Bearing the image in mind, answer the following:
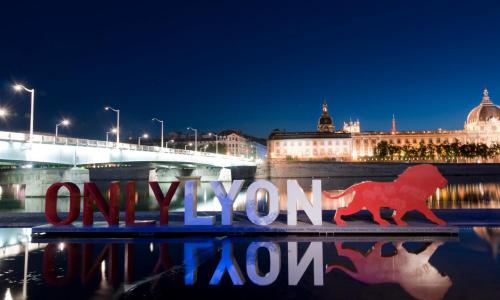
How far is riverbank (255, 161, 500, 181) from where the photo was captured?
351 feet

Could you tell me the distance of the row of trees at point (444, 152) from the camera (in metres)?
138

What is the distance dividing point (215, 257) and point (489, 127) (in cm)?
18443

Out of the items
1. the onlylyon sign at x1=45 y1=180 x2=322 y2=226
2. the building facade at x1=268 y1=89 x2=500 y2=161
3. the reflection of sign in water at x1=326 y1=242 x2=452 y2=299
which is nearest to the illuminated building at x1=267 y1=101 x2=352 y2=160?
the building facade at x1=268 y1=89 x2=500 y2=161

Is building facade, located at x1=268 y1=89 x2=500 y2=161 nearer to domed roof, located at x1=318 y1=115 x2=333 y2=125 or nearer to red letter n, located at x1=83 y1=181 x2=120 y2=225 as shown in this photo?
domed roof, located at x1=318 y1=115 x2=333 y2=125

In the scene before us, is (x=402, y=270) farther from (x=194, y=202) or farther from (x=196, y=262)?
(x=194, y=202)

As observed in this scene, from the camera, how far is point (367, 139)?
557 feet

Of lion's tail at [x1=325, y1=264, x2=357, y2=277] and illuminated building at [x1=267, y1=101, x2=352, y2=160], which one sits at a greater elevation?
illuminated building at [x1=267, y1=101, x2=352, y2=160]

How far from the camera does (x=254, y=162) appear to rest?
112312 millimetres

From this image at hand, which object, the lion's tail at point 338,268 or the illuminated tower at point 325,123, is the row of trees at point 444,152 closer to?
the illuminated tower at point 325,123

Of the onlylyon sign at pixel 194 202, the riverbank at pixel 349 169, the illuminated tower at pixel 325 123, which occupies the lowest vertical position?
the onlylyon sign at pixel 194 202

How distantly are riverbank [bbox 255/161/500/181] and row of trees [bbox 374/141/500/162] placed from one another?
2846 cm

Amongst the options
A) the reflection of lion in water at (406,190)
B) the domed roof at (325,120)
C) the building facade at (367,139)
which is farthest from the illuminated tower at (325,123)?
the reflection of lion in water at (406,190)

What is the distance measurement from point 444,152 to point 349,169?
5322 cm

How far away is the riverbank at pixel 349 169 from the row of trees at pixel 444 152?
28458 millimetres
